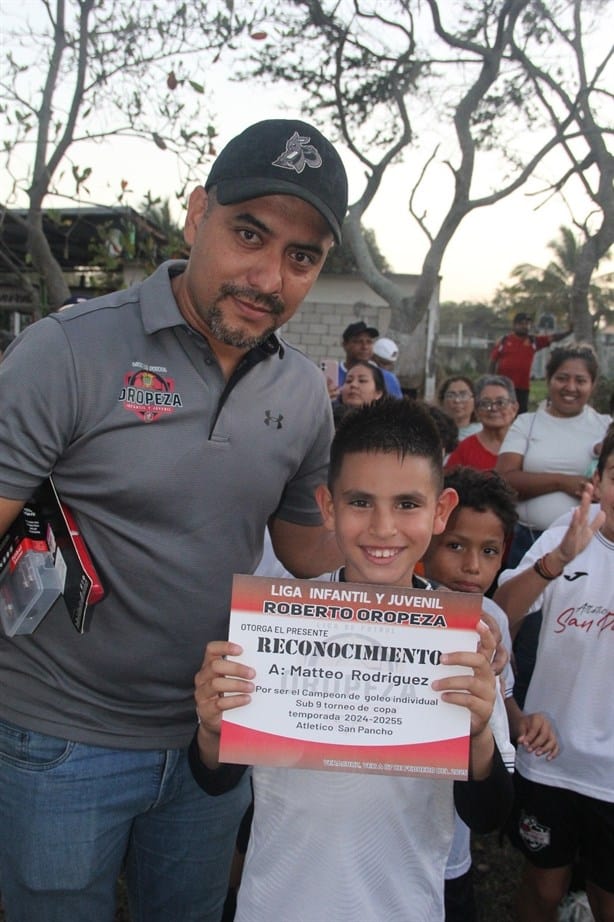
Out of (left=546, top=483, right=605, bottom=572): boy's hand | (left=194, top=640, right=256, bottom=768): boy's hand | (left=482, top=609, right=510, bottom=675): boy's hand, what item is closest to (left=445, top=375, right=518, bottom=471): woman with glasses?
(left=546, top=483, right=605, bottom=572): boy's hand

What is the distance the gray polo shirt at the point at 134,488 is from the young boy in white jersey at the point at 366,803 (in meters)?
0.24

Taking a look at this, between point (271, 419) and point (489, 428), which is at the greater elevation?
point (271, 419)

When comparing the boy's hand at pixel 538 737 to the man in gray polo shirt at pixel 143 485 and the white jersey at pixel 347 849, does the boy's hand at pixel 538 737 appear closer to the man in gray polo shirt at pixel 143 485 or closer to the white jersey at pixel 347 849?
the white jersey at pixel 347 849

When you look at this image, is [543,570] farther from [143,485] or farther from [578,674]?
[143,485]

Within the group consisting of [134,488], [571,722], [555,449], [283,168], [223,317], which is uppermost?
[283,168]

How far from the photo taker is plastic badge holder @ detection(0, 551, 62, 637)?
5.45ft

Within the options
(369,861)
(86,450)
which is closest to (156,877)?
(369,861)

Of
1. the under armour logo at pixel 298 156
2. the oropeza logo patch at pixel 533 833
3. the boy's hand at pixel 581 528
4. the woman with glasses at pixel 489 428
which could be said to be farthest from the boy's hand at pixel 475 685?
the woman with glasses at pixel 489 428

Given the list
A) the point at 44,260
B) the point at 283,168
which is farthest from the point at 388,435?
the point at 44,260

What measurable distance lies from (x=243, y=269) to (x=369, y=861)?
54.5 inches

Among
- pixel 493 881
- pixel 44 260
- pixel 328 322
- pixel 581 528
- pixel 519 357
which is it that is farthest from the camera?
pixel 328 322

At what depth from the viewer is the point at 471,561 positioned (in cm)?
281

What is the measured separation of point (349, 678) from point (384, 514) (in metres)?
0.43

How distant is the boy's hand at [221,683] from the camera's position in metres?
1.57
